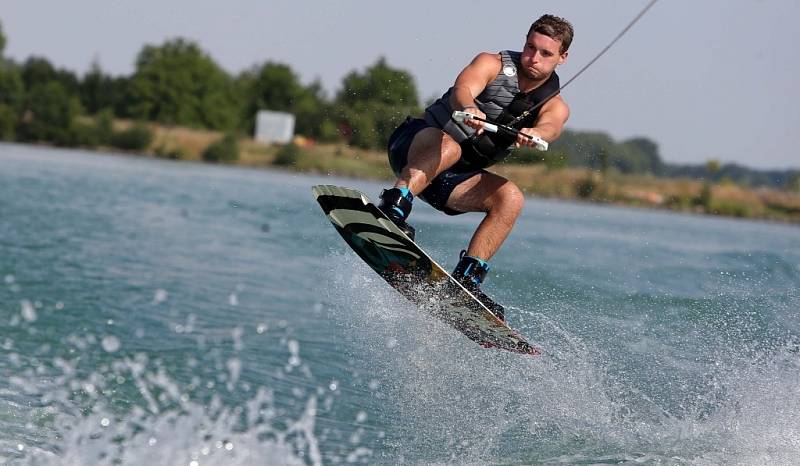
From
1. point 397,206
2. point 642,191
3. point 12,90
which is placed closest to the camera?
point 397,206

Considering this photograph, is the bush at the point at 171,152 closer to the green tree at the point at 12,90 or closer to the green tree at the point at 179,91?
the green tree at the point at 12,90

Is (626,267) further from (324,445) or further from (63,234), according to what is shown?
(324,445)

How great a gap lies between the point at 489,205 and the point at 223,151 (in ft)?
152

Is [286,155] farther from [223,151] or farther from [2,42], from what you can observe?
[2,42]

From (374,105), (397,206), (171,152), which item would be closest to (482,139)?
(397,206)

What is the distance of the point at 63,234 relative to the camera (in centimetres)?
1367

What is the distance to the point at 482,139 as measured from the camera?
22.0 ft

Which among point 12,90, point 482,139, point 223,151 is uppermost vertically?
point 482,139

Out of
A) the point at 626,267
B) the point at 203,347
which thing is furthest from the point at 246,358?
the point at 626,267

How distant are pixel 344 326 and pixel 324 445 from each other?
285 cm

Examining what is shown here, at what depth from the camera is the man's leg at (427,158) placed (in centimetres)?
646

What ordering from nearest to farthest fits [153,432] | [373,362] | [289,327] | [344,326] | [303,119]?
1. [153,432]
2. [373,362]
3. [344,326]
4. [289,327]
5. [303,119]

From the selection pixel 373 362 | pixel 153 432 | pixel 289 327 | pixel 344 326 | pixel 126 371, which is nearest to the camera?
pixel 153 432

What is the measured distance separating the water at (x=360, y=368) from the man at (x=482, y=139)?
872 millimetres
